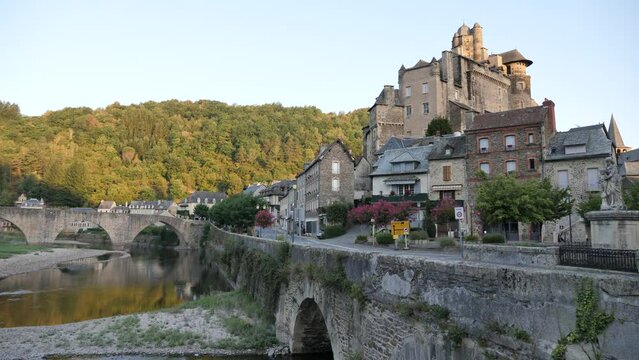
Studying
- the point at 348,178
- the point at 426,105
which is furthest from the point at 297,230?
the point at 426,105

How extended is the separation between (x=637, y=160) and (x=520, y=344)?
165ft

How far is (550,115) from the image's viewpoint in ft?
107

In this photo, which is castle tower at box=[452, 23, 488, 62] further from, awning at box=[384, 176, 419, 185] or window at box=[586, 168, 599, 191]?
window at box=[586, 168, 599, 191]

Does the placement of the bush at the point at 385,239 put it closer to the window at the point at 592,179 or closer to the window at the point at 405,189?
the window at the point at 405,189

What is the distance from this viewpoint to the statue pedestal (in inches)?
346

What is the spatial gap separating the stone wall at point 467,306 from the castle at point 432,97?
41.8 m

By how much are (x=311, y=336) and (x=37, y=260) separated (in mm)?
43118

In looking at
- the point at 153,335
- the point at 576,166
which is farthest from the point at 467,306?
the point at 576,166

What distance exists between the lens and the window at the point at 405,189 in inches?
1469

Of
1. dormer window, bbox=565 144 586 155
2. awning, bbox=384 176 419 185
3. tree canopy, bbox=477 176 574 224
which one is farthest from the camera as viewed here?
awning, bbox=384 176 419 185

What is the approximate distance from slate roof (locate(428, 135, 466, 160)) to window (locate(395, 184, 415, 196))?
2915 mm

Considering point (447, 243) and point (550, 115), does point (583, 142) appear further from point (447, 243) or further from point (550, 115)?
point (447, 243)

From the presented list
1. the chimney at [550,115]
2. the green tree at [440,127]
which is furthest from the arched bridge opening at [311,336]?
the green tree at [440,127]

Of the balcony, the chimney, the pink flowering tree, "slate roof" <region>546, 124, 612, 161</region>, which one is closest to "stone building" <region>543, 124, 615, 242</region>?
"slate roof" <region>546, 124, 612, 161</region>
